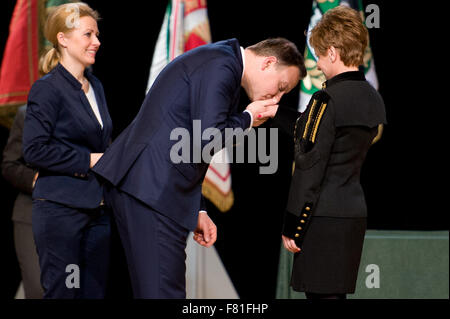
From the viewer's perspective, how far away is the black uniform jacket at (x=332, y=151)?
2029mm

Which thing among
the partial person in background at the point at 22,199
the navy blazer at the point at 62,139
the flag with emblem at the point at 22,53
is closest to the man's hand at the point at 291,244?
the navy blazer at the point at 62,139

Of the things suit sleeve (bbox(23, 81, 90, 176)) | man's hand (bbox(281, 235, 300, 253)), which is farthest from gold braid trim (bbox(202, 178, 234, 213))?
man's hand (bbox(281, 235, 300, 253))

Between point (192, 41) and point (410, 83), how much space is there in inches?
56.2

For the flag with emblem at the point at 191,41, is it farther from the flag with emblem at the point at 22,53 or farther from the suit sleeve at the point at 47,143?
the suit sleeve at the point at 47,143

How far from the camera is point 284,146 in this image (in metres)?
3.96

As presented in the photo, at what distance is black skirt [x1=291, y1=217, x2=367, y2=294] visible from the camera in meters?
2.07

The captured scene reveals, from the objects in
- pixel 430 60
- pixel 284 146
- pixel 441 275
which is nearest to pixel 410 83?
pixel 430 60

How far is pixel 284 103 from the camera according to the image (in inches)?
155

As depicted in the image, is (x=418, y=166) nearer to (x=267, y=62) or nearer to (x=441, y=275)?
(x=441, y=275)

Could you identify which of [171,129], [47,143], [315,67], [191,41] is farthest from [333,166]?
[191,41]

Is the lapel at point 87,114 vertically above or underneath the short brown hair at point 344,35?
underneath

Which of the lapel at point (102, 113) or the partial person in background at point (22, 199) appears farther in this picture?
the partial person in background at point (22, 199)

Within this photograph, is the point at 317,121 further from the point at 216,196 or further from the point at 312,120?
the point at 216,196

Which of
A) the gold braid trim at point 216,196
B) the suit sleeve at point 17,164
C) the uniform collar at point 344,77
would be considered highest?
the uniform collar at point 344,77
